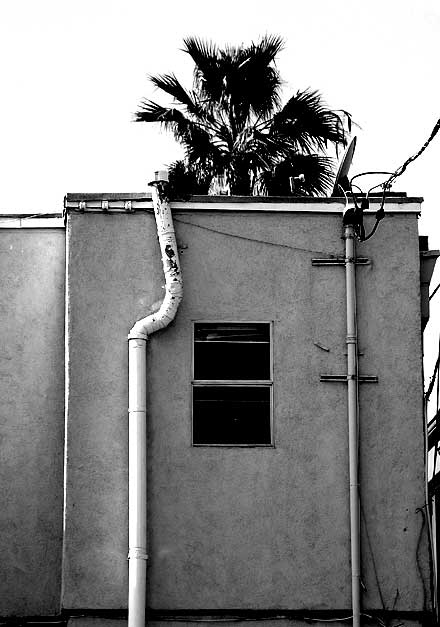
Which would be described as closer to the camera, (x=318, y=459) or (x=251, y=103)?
(x=318, y=459)

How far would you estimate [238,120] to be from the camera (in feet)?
78.8

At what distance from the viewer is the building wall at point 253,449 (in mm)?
14062

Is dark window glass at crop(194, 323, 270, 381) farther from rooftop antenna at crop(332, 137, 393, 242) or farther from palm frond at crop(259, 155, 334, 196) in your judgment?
palm frond at crop(259, 155, 334, 196)

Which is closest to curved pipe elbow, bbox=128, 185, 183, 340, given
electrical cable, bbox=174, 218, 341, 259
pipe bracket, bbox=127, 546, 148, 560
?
electrical cable, bbox=174, 218, 341, 259

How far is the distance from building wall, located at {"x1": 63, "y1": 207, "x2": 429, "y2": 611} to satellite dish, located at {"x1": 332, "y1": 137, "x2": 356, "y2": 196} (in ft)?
1.95

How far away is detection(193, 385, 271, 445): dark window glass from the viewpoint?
1442cm

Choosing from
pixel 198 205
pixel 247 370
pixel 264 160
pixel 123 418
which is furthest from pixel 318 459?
pixel 264 160

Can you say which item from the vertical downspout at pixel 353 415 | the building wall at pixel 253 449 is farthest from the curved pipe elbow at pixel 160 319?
the vertical downspout at pixel 353 415

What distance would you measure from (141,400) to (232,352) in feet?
4.05

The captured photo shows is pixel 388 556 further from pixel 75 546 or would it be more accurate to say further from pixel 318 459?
pixel 75 546

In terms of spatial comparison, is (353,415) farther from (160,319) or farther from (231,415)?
(160,319)

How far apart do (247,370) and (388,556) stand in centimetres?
256

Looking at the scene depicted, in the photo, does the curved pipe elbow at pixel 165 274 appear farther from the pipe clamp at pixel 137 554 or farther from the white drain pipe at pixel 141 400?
the pipe clamp at pixel 137 554

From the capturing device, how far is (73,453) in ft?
46.6
